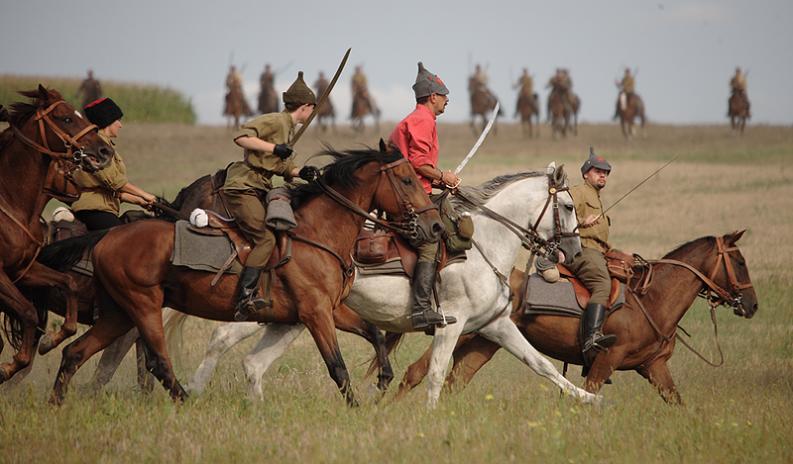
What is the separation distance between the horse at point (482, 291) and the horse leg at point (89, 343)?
1044 millimetres

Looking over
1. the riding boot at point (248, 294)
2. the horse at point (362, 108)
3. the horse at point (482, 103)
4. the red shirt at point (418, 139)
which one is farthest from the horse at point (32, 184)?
the horse at point (482, 103)

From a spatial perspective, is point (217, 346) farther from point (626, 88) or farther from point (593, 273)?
point (626, 88)

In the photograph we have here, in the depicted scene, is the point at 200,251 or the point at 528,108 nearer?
the point at 200,251

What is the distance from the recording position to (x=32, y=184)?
28.0 ft

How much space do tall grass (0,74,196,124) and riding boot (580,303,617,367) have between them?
34990 millimetres

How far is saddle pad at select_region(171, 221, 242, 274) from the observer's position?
26.5 ft

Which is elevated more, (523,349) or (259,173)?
(259,173)

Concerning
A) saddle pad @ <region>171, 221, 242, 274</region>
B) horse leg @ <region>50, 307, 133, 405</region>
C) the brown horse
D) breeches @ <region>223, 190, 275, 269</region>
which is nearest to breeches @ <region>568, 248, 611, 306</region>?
the brown horse

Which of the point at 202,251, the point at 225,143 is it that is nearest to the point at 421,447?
the point at 202,251

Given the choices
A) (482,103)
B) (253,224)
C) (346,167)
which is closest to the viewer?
(253,224)

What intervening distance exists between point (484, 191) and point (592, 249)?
1057mm

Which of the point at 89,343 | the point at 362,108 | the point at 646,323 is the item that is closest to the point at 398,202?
the point at 89,343

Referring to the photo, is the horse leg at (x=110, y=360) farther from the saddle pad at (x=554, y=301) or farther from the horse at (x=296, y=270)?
the saddle pad at (x=554, y=301)

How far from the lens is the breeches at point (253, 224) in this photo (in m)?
8.09
